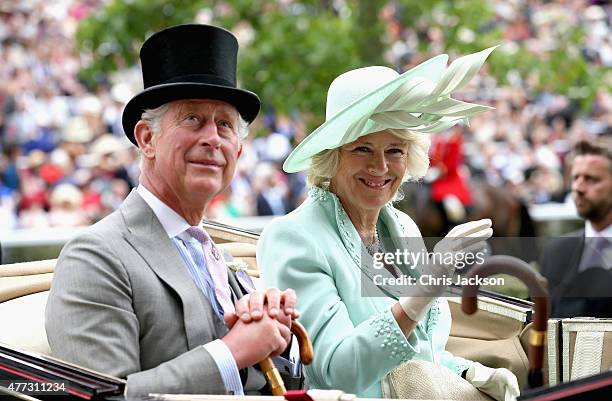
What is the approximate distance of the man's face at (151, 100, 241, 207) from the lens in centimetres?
312

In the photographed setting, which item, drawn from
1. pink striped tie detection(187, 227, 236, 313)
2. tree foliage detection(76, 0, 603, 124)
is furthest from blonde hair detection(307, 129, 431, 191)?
tree foliage detection(76, 0, 603, 124)

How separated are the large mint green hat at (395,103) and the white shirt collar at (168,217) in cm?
47

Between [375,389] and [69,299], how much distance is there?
3.00 ft

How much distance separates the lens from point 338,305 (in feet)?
10.8

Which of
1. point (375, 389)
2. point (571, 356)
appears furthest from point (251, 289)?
point (571, 356)

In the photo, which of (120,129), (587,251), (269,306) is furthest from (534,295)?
(120,129)

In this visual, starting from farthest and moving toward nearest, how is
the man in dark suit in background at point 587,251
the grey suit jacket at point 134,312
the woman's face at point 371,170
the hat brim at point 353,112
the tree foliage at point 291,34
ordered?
the tree foliage at point 291,34 → the man in dark suit in background at point 587,251 → the woman's face at point 371,170 → the hat brim at point 353,112 → the grey suit jacket at point 134,312

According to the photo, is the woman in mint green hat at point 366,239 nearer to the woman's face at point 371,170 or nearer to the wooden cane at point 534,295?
the woman's face at point 371,170

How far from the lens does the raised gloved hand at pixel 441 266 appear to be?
3.01 meters

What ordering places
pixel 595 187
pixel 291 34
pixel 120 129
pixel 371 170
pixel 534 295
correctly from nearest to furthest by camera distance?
pixel 534 295 < pixel 371 170 < pixel 595 187 < pixel 291 34 < pixel 120 129

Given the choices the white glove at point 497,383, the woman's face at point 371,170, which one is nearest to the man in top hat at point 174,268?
the woman's face at point 371,170

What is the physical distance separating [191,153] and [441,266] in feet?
2.24

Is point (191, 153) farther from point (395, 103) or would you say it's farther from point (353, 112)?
point (395, 103)

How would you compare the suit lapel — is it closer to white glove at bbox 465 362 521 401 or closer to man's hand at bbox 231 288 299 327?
man's hand at bbox 231 288 299 327
